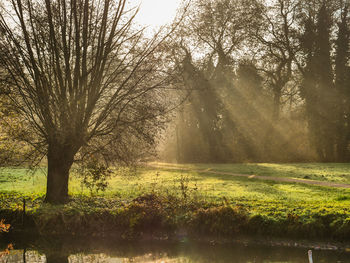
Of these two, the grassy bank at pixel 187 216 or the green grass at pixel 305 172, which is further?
the green grass at pixel 305 172

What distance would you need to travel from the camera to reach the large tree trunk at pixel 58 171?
561 inches

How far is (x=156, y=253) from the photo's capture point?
11.1 metres

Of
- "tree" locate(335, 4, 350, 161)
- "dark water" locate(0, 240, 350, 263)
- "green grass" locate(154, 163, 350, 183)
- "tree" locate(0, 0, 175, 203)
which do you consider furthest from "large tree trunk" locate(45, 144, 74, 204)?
"tree" locate(335, 4, 350, 161)

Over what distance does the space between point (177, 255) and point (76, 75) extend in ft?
23.1

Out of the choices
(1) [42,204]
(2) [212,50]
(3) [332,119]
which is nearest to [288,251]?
(1) [42,204]

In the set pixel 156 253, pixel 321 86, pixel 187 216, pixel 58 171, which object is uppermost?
pixel 321 86

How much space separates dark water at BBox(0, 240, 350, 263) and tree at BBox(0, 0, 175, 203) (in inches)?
119

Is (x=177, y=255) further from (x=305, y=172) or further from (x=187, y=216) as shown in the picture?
(x=305, y=172)

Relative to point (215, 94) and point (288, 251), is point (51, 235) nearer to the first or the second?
point (288, 251)

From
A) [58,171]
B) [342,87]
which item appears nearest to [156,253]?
[58,171]

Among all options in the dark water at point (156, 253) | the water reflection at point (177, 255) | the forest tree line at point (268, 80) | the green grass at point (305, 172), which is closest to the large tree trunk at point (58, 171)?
the dark water at point (156, 253)

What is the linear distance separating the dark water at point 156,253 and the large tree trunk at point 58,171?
258 cm

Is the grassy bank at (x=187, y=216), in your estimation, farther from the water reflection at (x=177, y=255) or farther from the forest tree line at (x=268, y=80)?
the forest tree line at (x=268, y=80)

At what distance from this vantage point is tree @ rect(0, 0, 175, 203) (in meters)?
13.2
